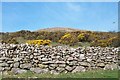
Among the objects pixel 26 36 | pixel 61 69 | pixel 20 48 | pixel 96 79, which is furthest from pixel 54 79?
pixel 26 36

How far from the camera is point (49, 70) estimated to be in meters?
22.0

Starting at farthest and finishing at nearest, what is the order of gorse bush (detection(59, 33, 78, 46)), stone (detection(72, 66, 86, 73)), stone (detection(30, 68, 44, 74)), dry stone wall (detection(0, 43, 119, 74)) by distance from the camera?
gorse bush (detection(59, 33, 78, 46))
dry stone wall (detection(0, 43, 119, 74))
stone (detection(72, 66, 86, 73))
stone (detection(30, 68, 44, 74))

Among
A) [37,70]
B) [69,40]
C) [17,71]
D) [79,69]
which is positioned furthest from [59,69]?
[69,40]

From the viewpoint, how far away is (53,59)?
2264 centimetres

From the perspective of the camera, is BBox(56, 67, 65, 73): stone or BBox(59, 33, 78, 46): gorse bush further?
BBox(59, 33, 78, 46): gorse bush

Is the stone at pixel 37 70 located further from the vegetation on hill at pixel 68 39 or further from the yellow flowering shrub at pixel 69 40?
the yellow flowering shrub at pixel 69 40

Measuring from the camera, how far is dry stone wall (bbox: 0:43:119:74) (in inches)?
867

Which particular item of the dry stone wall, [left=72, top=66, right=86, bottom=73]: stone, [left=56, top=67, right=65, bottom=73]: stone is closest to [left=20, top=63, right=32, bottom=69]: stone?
the dry stone wall

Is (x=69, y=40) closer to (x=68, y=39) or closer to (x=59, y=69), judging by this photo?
(x=68, y=39)

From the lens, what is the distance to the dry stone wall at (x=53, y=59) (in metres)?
22.0

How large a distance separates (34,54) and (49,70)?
1478 mm

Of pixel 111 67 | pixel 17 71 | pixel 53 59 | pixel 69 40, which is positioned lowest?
pixel 17 71

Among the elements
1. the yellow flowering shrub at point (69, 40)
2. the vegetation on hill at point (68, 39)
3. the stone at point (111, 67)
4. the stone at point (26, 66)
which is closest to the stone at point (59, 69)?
the stone at point (26, 66)

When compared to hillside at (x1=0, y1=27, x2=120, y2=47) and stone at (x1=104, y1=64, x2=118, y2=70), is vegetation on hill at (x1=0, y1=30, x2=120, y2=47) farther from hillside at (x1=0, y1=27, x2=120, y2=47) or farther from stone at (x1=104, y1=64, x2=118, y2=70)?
stone at (x1=104, y1=64, x2=118, y2=70)
